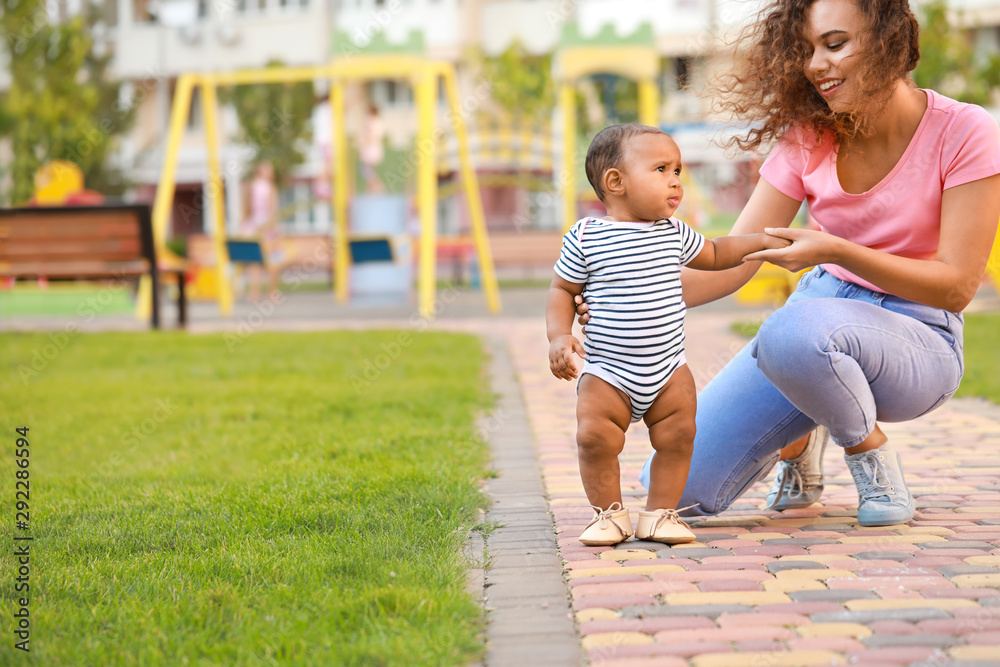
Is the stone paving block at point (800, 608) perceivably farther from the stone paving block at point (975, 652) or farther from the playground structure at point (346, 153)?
the playground structure at point (346, 153)

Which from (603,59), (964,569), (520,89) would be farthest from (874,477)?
(520,89)

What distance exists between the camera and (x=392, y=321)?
12.0m

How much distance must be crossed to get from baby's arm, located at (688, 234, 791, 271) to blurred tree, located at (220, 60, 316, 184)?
→ 26240 millimetres

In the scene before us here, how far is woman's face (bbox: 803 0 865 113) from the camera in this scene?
A: 3156 mm

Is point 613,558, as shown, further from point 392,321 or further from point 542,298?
point 542,298

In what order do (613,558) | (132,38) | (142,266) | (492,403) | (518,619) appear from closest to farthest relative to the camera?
(518,619) → (613,558) → (492,403) → (142,266) → (132,38)

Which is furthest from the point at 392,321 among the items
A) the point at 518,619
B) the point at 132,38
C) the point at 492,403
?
the point at 132,38

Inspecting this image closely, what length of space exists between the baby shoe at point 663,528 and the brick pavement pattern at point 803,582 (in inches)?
1.2

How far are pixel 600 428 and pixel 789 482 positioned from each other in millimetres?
974

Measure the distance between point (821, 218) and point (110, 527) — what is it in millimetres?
2352

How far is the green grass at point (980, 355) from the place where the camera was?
19.9ft

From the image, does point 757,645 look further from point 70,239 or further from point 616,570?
point 70,239
